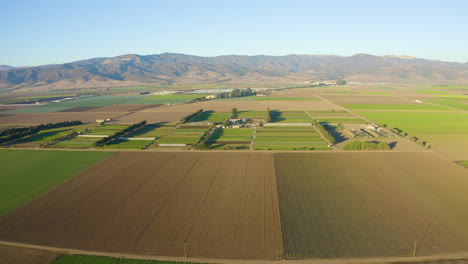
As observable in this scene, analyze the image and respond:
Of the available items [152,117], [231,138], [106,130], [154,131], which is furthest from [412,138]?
[152,117]

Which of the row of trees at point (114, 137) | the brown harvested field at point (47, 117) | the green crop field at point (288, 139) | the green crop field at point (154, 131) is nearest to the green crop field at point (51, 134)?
the brown harvested field at point (47, 117)

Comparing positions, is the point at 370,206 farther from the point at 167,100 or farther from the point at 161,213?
the point at 167,100

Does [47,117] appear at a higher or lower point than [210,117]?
higher

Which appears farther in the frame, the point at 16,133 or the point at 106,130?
the point at 106,130

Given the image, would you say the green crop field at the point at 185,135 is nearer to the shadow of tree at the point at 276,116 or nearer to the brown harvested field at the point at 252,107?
the shadow of tree at the point at 276,116

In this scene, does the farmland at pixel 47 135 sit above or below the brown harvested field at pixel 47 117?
below

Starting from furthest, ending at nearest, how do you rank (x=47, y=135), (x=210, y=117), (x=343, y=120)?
(x=210, y=117) → (x=343, y=120) → (x=47, y=135)

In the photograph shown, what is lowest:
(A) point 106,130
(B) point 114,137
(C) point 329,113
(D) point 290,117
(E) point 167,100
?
(C) point 329,113
